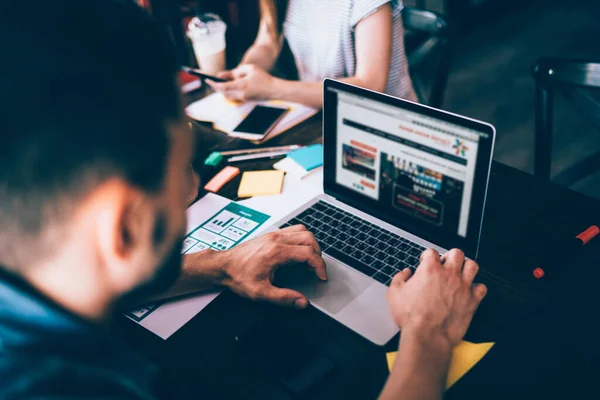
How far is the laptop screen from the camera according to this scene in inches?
36.3

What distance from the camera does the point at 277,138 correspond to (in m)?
1.50

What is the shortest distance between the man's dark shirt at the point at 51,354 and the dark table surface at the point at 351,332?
213mm

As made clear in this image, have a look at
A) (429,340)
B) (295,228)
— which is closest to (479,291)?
(429,340)

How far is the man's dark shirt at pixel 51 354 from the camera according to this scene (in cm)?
53

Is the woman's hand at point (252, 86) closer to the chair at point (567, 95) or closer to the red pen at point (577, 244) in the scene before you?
the chair at point (567, 95)

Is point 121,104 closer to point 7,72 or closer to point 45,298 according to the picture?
point 7,72

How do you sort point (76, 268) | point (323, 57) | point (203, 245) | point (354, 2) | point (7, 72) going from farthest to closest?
point (323, 57) < point (354, 2) < point (203, 245) < point (76, 268) < point (7, 72)

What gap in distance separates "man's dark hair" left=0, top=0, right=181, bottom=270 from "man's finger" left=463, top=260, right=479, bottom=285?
0.59 metres

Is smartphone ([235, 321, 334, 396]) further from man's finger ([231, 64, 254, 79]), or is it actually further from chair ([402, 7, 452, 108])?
chair ([402, 7, 452, 108])

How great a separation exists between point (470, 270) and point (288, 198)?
484mm

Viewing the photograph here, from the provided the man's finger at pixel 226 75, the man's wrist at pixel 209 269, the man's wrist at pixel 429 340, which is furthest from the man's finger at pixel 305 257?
the man's finger at pixel 226 75

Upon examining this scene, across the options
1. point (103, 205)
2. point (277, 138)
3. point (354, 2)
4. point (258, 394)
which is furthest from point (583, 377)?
point (354, 2)

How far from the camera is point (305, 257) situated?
3.14 ft

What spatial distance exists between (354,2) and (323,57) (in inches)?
10.1
